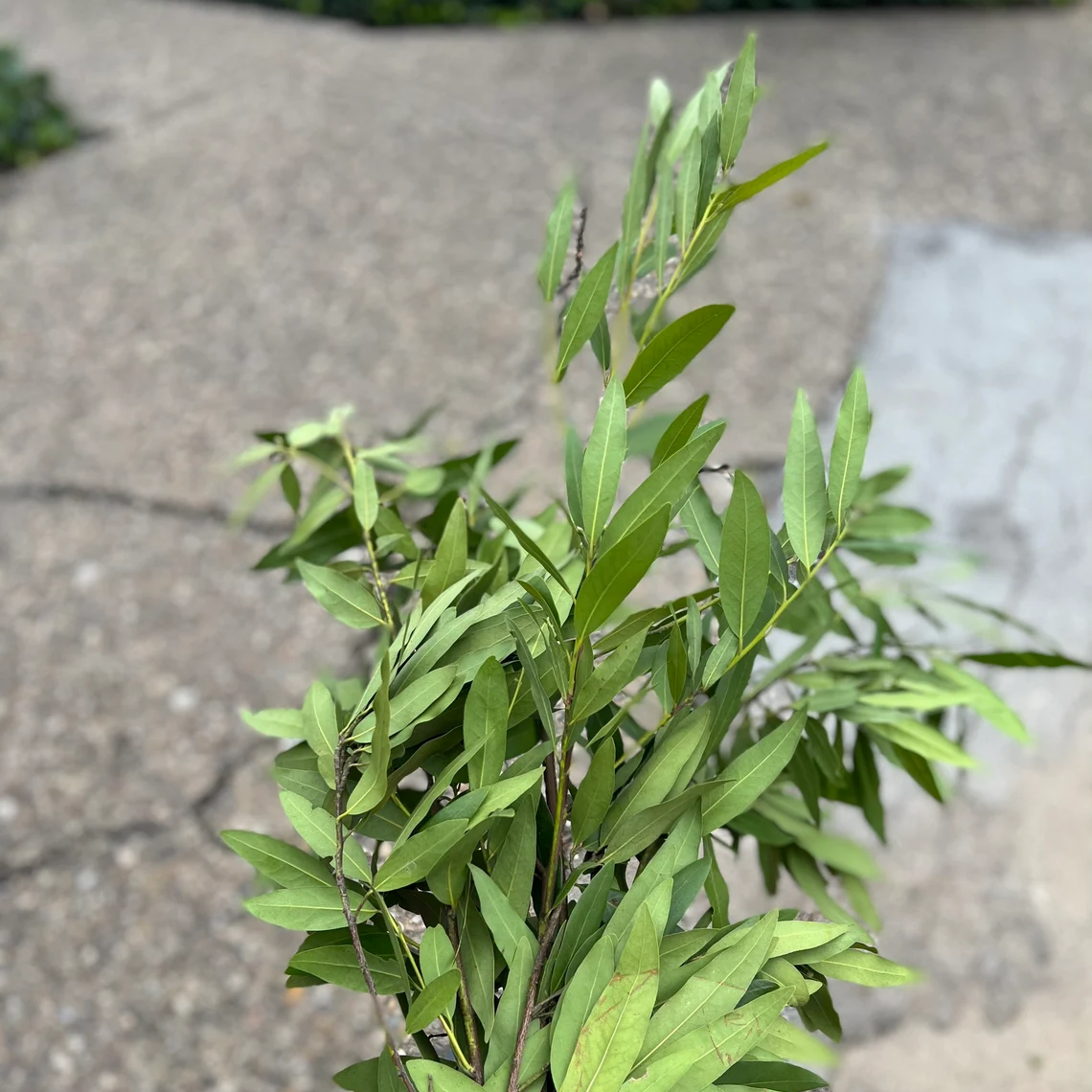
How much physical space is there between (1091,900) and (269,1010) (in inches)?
38.7

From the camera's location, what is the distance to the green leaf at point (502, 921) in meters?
0.39

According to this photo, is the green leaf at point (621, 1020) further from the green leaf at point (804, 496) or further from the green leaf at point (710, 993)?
the green leaf at point (804, 496)

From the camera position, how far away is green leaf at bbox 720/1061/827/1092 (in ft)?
1.26

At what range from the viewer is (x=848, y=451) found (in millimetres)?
415

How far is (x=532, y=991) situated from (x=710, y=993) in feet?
0.21

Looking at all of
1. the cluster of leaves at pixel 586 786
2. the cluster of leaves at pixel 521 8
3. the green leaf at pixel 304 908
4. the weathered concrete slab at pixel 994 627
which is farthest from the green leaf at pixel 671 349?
the cluster of leaves at pixel 521 8

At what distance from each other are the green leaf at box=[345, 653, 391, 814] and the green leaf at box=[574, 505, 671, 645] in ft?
0.22

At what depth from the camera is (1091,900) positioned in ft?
4.42

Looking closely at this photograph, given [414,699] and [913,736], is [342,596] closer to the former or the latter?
[414,699]

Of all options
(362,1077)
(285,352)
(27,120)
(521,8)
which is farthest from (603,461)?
(521,8)

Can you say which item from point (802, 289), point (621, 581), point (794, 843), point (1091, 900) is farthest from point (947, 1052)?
point (802, 289)

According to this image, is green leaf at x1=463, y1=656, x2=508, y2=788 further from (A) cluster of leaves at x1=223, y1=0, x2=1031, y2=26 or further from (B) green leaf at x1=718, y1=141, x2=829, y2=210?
(A) cluster of leaves at x1=223, y1=0, x2=1031, y2=26

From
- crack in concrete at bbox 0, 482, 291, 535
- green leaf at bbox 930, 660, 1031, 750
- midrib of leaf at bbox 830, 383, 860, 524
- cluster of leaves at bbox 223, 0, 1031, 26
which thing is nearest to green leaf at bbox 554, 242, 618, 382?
midrib of leaf at bbox 830, 383, 860, 524

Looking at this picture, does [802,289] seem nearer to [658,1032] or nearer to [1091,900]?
[1091,900]
